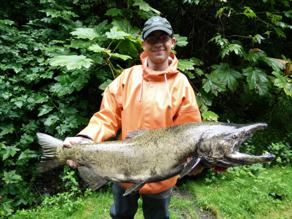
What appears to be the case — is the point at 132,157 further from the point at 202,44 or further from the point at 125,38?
the point at 202,44

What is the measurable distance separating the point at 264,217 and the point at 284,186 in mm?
691

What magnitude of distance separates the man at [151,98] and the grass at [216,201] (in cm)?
178

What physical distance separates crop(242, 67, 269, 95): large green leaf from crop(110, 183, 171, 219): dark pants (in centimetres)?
281

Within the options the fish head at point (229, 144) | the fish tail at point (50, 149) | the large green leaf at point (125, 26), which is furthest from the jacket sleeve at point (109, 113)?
the large green leaf at point (125, 26)

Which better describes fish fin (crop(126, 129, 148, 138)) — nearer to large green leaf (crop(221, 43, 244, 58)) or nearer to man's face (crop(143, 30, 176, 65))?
man's face (crop(143, 30, 176, 65))

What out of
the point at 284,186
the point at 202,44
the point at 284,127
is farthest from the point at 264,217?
the point at 202,44

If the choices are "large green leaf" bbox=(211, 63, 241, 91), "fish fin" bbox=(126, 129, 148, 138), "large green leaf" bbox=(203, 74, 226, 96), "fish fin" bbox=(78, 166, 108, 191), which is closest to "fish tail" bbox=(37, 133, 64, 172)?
"fish fin" bbox=(78, 166, 108, 191)

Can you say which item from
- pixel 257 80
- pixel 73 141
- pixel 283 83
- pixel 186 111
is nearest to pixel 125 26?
pixel 257 80

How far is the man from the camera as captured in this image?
2639 millimetres

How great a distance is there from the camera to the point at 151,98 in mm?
2711

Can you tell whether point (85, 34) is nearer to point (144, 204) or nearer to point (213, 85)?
point (213, 85)

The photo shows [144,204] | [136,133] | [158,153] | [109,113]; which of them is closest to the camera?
[158,153]

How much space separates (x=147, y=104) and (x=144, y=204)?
0.85 m

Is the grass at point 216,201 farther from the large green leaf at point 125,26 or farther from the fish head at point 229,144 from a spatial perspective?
the fish head at point 229,144
